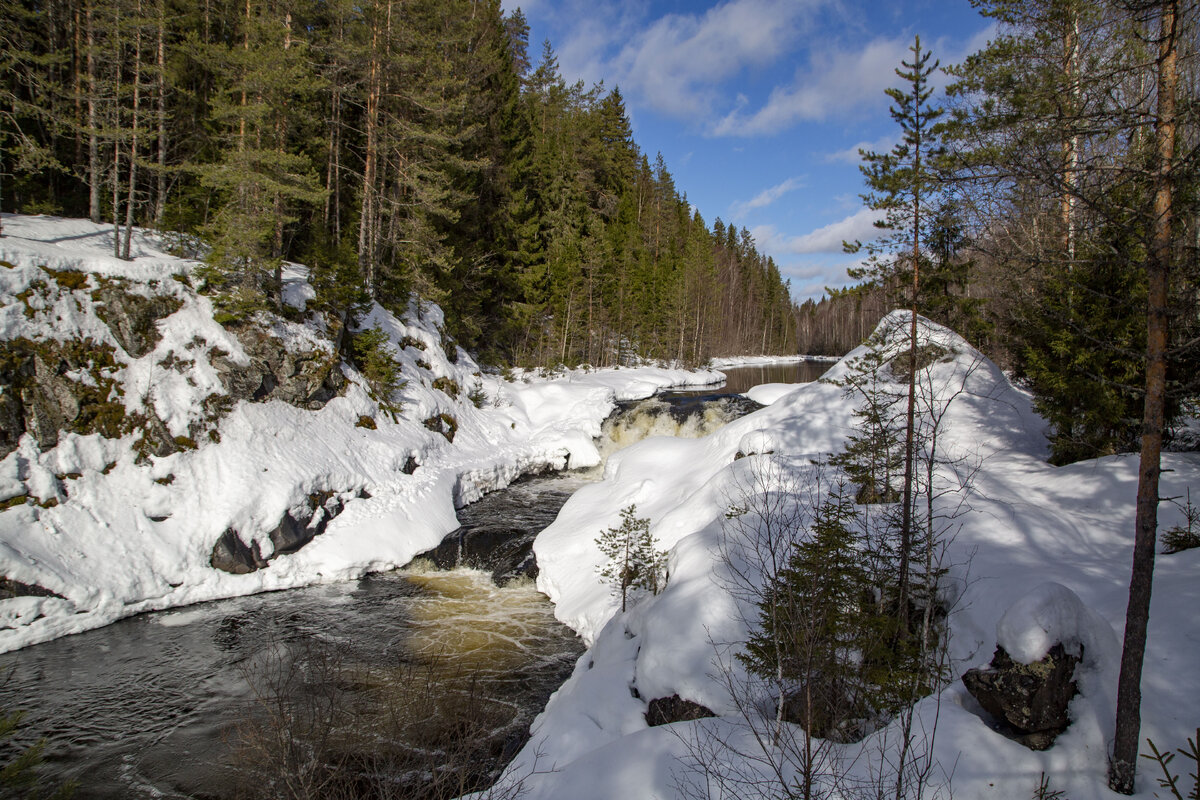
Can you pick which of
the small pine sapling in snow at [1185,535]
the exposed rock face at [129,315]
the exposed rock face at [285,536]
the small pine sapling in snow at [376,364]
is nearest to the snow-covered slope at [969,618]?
the small pine sapling in snow at [1185,535]

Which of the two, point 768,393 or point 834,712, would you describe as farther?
point 768,393

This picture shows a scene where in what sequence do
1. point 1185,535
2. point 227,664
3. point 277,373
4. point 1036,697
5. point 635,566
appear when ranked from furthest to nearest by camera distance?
point 277,373
point 635,566
point 227,664
point 1185,535
point 1036,697

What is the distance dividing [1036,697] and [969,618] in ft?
6.19

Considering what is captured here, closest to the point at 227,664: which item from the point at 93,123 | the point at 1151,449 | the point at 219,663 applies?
the point at 219,663

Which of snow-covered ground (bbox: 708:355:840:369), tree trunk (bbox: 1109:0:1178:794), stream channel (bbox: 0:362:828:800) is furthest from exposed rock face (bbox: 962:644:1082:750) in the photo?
snow-covered ground (bbox: 708:355:840:369)

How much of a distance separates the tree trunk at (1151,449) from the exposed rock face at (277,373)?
1694cm

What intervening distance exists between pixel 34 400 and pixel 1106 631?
17.8 meters

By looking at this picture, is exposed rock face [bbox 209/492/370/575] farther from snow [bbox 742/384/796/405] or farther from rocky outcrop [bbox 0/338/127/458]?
snow [bbox 742/384/796/405]

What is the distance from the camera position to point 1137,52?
5.34 m

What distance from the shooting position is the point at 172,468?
12.6 m

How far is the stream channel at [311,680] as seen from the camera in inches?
264

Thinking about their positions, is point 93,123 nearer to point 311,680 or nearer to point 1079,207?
point 311,680

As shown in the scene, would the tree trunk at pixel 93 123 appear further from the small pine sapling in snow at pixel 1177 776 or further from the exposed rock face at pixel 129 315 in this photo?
the small pine sapling in snow at pixel 1177 776

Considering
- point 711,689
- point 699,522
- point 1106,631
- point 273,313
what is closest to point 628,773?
point 711,689
